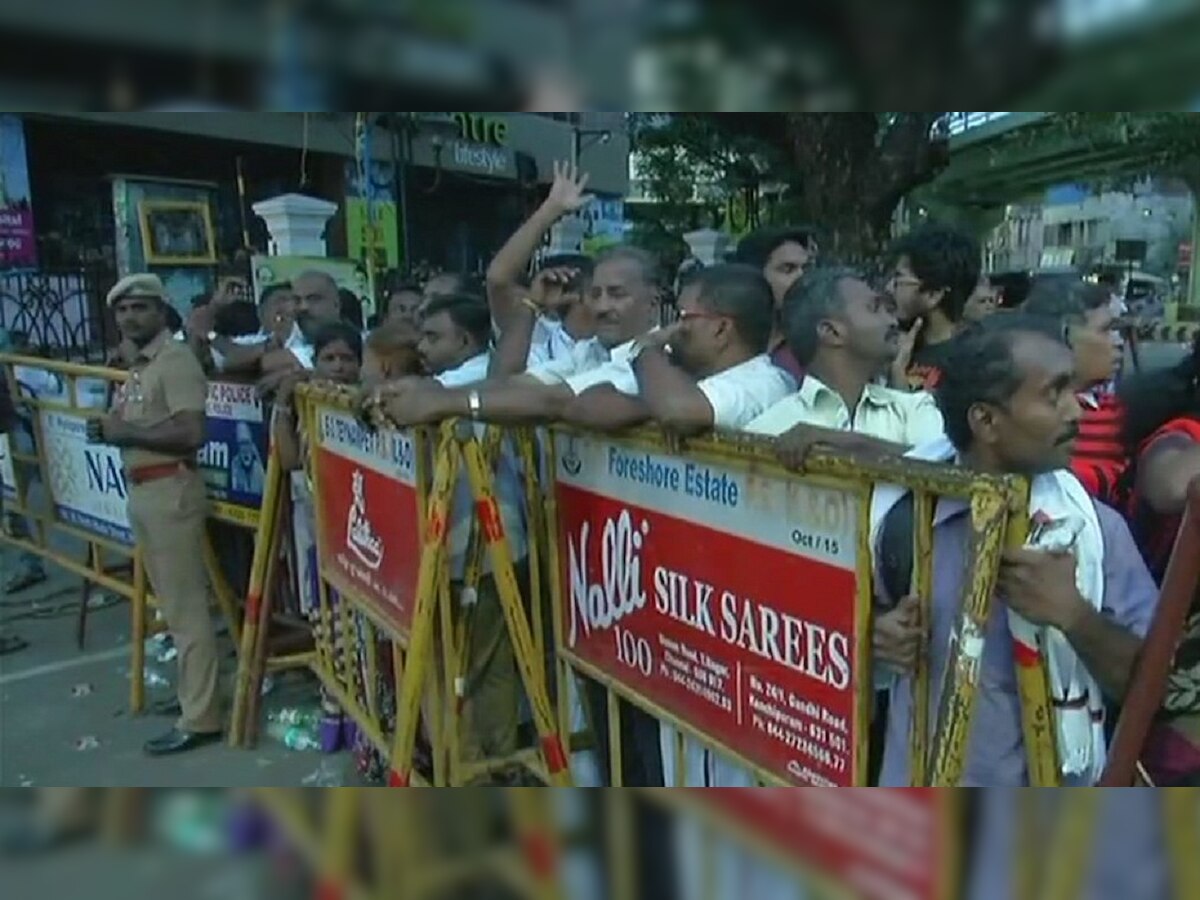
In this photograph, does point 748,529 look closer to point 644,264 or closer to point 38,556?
point 644,264

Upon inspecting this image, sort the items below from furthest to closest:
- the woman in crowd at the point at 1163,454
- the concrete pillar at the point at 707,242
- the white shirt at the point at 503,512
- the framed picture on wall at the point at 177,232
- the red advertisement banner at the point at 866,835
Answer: the concrete pillar at the point at 707,242
the framed picture on wall at the point at 177,232
the white shirt at the point at 503,512
the woman in crowd at the point at 1163,454
the red advertisement banner at the point at 866,835

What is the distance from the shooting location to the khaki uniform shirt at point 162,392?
346cm

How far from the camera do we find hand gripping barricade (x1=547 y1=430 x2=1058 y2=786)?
1.40 metres

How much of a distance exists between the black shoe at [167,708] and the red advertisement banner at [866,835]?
323 centimetres

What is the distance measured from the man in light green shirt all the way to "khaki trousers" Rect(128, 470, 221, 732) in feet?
7.22

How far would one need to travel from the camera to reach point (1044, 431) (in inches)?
60.2

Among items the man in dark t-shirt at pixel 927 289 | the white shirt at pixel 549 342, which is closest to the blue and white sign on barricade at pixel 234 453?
the white shirt at pixel 549 342

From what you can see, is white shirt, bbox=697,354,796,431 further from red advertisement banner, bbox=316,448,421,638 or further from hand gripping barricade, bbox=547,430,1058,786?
red advertisement banner, bbox=316,448,421,638

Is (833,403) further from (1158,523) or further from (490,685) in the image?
(490,685)

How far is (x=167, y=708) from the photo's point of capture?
3.82 meters

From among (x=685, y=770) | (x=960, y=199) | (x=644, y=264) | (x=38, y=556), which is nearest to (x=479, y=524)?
(x=685, y=770)

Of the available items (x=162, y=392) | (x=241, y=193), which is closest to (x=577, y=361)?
(x=162, y=392)

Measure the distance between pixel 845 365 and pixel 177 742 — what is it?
2.53 m

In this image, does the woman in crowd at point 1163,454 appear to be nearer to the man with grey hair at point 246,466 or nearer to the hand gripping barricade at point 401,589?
the hand gripping barricade at point 401,589
